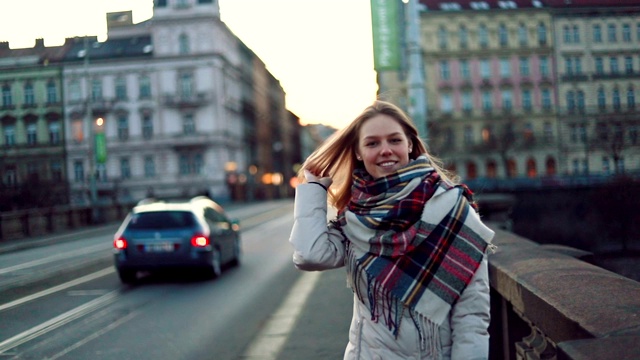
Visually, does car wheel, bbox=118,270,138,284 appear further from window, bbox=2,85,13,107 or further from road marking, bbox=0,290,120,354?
window, bbox=2,85,13,107

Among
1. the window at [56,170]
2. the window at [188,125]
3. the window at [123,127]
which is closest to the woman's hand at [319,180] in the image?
the window at [56,170]

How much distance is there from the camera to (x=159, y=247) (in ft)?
41.6

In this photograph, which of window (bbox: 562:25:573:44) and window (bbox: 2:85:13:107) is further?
window (bbox: 2:85:13:107)

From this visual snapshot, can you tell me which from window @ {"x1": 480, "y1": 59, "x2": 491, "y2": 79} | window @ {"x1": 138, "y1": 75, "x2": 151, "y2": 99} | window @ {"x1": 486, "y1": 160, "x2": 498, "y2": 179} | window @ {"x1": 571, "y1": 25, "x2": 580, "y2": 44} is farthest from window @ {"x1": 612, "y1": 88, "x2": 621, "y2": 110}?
window @ {"x1": 486, "y1": 160, "x2": 498, "y2": 179}

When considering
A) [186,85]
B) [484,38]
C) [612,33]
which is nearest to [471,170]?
[186,85]

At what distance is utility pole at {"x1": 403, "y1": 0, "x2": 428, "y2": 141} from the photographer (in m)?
12.4

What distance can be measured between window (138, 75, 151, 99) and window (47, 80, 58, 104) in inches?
584

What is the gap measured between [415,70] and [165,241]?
216 inches

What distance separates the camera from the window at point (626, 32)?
4730mm

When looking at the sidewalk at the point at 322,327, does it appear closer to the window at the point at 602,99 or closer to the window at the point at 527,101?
the window at the point at 602,99

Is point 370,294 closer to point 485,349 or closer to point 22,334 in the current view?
point 485,349

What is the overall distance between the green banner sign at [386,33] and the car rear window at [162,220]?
5.97m

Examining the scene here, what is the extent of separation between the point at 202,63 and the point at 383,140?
57064 mm

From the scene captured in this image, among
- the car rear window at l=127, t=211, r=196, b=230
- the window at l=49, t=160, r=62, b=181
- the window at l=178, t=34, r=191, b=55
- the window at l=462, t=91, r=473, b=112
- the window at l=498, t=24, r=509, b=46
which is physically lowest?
the car rear window at l=127, t=211, r=196, b=230
